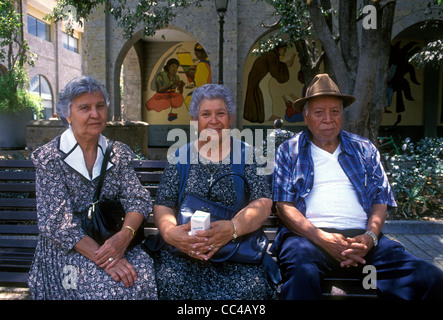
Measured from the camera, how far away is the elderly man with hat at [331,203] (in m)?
2.22

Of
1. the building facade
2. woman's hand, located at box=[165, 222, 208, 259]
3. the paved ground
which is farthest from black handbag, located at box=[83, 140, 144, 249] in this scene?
the building facade

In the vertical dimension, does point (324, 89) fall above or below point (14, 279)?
above

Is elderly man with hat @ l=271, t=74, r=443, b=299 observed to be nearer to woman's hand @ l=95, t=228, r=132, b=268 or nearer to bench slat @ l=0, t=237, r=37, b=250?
woman's hand @ l=95, t=228, r=132, b=268

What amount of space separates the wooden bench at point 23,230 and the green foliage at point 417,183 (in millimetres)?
3297

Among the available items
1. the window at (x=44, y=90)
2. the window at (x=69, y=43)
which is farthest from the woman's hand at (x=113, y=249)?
the window at (x=69, y=43)

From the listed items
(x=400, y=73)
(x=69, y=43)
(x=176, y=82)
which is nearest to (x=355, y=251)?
(x=176, y=82)

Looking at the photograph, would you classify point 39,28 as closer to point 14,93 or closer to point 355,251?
point 14,93

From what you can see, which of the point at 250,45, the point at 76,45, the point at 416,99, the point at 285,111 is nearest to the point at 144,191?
the point at 250,45

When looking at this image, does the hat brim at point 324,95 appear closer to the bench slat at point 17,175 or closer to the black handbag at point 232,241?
the black handbag at point 232,241

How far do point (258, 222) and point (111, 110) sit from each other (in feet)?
35.9

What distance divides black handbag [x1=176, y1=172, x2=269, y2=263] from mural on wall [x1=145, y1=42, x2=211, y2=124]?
1449cm

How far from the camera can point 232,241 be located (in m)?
2.18

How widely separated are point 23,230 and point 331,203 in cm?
238
